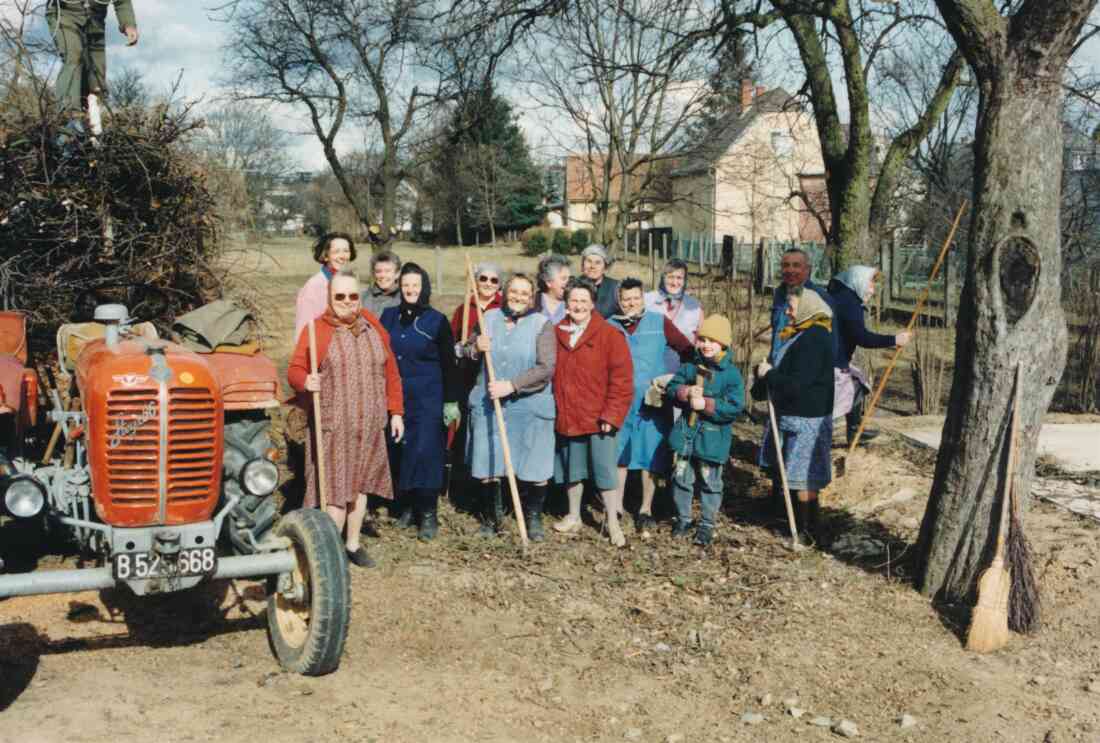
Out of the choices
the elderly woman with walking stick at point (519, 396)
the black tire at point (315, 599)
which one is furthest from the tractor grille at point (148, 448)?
the elderly woman with walking stick at point (519, 396)

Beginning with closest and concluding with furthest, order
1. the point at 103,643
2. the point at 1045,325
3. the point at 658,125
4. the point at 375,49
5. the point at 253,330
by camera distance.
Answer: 1. the point at 103,643
2. the point at 1045,325
3. the point at 253,330
4. the point at 658,125
5. the point at 375,49

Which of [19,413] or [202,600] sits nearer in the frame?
[19,413]

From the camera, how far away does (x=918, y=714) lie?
4.50 meters

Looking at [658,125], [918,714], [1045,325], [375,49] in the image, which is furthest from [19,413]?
[375,49]

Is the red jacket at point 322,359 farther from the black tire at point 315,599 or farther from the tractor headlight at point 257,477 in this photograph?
the black tire at point 315,599

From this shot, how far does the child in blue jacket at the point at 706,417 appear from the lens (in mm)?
6602

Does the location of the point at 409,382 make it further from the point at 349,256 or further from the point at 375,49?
the point at 375,49

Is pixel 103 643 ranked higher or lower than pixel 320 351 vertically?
lower

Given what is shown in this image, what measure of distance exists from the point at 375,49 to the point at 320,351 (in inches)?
680

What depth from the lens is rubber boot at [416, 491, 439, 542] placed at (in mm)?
6734

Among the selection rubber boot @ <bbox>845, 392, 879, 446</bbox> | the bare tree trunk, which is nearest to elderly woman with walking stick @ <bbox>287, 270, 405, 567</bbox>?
the bare tree trunk

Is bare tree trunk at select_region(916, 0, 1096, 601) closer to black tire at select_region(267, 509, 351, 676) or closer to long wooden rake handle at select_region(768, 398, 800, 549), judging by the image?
long wooden rake handle at select_region(768, 398, 800, 549)

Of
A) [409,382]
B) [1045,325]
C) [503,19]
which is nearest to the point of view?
[1045,325]

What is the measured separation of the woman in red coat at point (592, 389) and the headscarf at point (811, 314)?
110 centimetres
